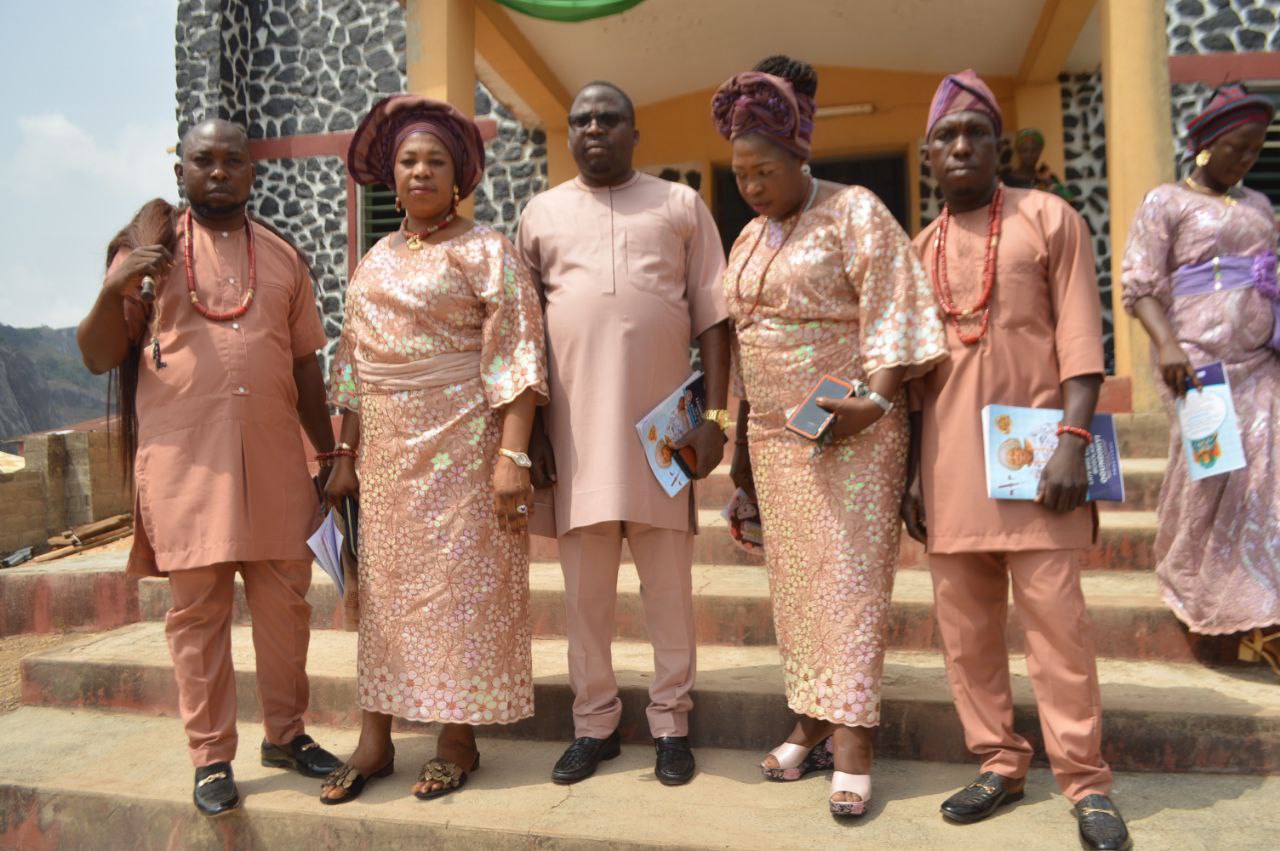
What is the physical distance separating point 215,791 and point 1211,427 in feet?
10.9

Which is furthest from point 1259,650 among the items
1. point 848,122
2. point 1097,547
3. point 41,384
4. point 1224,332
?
point 41,384

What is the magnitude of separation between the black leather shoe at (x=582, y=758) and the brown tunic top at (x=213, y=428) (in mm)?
1066

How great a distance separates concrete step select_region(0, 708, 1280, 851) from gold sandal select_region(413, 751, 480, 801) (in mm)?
42

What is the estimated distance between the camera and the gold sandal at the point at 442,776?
9.68ft

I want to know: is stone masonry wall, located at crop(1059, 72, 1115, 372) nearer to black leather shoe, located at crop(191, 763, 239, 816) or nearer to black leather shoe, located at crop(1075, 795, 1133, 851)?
black leather shoe, located at crop(1075, 795, 1133, 851)

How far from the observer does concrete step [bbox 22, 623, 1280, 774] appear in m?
2.96

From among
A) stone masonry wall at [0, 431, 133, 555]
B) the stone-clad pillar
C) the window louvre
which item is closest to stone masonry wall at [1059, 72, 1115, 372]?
the stone-clad pillar

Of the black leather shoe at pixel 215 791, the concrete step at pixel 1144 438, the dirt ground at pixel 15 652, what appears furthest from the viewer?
the concrete step at pixel 1144 438

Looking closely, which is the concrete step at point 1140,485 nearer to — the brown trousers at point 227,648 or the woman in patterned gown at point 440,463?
the woman in patterned gown at point 440,463

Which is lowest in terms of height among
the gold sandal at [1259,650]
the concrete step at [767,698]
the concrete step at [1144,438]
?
the concrete step at [767,698]

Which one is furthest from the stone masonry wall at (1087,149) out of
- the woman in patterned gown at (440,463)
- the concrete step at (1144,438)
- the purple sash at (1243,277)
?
the woman in patterned gown at (440,463)

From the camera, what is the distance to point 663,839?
2.59m

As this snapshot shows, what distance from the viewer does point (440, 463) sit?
2.99m

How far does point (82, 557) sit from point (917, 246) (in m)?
5.23
